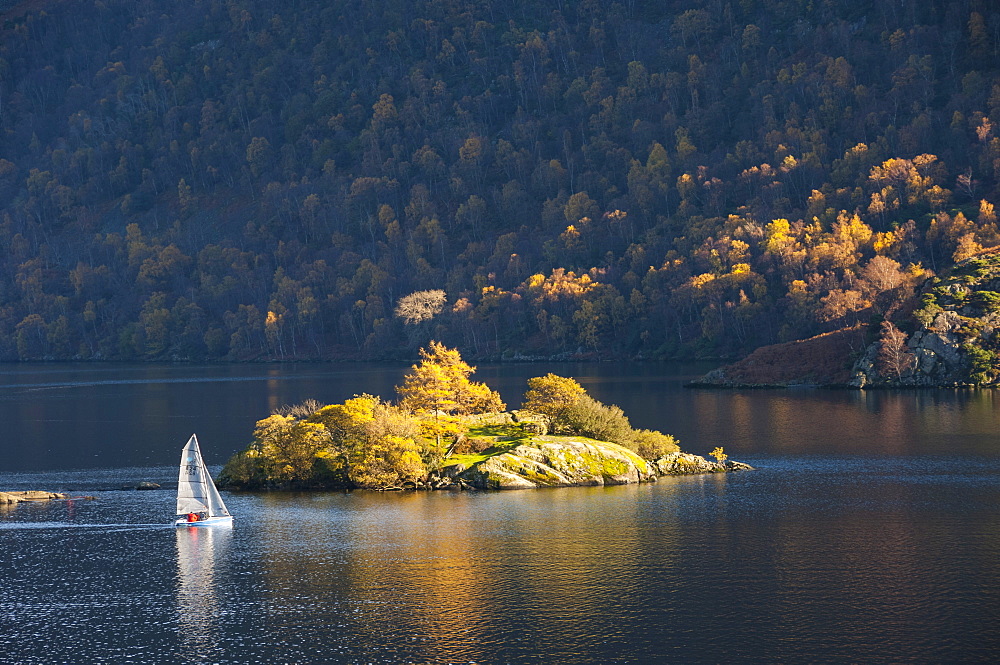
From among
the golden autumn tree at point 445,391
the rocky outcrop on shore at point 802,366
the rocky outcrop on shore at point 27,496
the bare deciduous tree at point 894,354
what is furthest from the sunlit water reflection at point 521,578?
the rocky outcrop on shore at point 802,366

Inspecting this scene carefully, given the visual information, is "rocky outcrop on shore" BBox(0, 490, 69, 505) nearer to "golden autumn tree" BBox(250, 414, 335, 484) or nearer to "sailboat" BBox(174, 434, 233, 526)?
"golden autumn tree" BBox(250, 414, 335, 484)

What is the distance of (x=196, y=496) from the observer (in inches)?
2719

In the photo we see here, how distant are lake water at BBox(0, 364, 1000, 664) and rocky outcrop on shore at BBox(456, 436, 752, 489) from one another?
2.36m

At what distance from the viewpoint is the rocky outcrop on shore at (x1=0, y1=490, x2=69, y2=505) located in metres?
77.9

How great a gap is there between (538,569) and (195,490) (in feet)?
80.0

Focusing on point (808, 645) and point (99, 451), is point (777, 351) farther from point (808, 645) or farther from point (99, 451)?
point (808, 645)

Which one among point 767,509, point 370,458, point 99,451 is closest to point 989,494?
point 767,509

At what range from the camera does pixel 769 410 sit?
128 meters

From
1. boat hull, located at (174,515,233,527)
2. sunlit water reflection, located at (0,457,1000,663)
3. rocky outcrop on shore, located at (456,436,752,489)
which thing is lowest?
sunlit water reflection, located at (0,457,1000,663)

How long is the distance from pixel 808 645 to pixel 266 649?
70.3ft

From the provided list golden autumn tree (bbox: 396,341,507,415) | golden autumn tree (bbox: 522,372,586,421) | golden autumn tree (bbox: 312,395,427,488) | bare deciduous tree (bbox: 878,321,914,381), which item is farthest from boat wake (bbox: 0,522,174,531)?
bare deciduous tree (bbox: 878,321,914,381)

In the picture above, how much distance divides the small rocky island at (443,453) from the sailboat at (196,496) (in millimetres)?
12887

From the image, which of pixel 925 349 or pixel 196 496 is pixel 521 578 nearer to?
pixel 196 496

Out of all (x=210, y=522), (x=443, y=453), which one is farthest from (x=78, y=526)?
(x=443, y=453)
